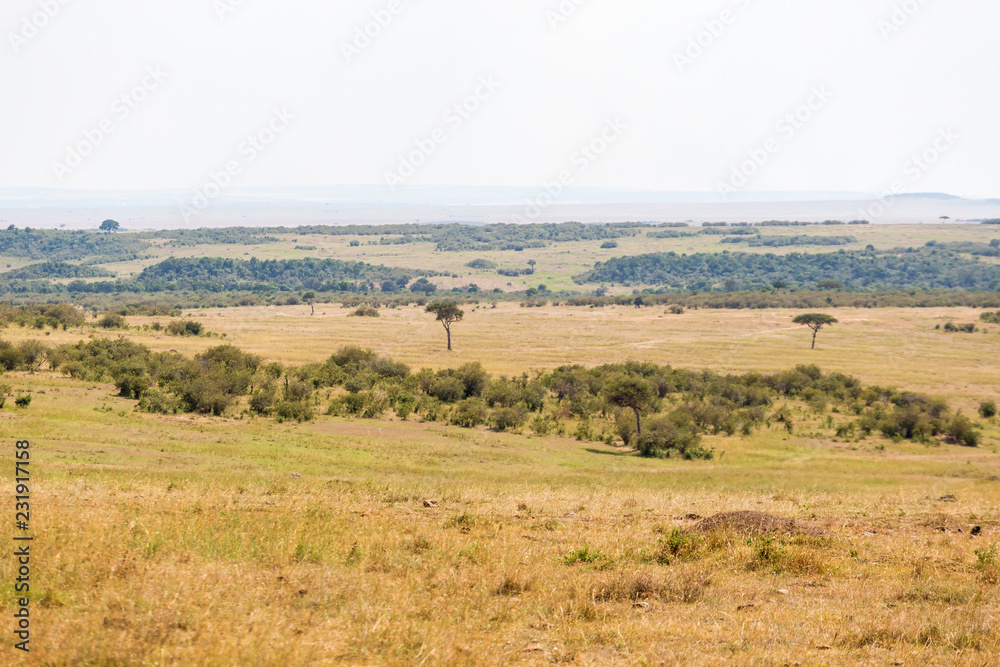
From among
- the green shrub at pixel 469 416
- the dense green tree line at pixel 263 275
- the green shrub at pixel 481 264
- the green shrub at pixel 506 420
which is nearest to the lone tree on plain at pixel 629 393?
the green shrub at pixel 506 420

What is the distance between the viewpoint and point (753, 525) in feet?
36.5

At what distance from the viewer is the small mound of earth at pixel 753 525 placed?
1096cm

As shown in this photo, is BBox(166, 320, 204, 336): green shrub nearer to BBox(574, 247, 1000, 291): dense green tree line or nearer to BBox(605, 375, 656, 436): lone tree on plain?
BBox(605, 375, 656, 436): lone tree on plain

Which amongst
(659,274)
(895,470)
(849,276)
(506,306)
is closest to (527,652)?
(895,470)

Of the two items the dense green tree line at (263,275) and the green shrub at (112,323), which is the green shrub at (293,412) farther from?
the dense green tree line at (263,275)

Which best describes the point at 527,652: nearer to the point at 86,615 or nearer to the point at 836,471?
the point at 86,615

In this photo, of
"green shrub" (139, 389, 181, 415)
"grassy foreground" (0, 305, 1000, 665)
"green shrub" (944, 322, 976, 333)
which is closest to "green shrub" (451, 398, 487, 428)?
"grassy foreground" (0, 305, 1000, 665)

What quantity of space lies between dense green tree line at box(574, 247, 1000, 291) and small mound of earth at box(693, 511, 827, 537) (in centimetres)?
15140

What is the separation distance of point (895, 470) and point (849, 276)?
Result: 16160 centimetres

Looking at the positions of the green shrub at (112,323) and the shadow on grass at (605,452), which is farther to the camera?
the green shrub at (112,323)

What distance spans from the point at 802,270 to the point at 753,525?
181 m

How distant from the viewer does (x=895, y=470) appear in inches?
1117

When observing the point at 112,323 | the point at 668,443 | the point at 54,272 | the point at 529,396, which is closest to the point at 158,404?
the point at 529,396

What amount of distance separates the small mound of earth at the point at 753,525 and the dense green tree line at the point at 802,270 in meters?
151
